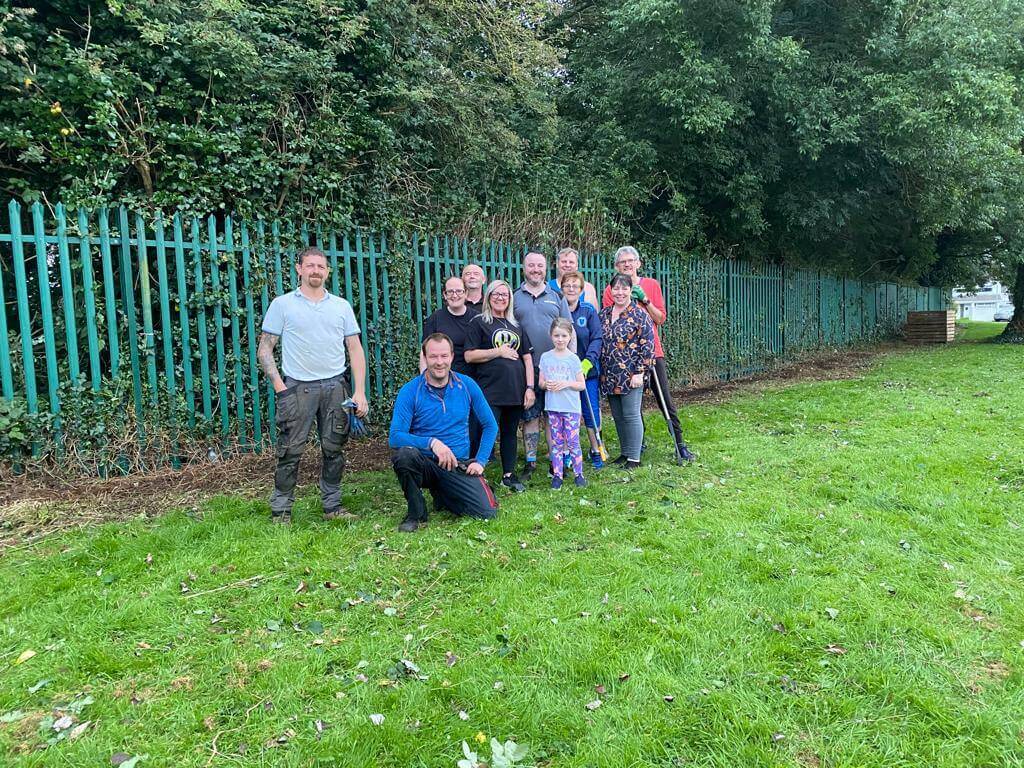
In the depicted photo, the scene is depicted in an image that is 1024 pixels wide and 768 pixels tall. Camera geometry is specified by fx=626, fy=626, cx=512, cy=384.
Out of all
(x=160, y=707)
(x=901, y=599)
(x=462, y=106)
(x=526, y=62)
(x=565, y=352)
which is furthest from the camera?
(x=526, y=62)

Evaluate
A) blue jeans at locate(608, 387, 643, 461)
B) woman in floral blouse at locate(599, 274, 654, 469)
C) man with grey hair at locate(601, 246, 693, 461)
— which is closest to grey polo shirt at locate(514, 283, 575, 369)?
woman in floral blouse at locate(599, 274, 654, 469)

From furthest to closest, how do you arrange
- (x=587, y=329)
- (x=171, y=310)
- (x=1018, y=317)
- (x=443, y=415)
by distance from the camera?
(x=1018, y=317)
(x=587, y=329)
(x=171, y=310)
(x=443, y=415)

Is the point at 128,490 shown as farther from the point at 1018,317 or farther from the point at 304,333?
the point at 1018,317

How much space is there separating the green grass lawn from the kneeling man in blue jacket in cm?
20

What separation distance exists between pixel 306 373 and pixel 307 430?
1.29 feet

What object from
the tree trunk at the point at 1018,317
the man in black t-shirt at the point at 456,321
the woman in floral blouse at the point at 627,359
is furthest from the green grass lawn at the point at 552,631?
the tree trunk at the point at 1018,317

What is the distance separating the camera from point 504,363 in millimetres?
4906

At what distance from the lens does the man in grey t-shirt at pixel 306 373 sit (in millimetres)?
4258

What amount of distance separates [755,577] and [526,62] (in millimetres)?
8157

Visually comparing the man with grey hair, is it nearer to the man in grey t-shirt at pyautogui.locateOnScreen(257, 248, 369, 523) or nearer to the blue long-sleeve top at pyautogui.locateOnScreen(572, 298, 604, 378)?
the blue long-sleeve top at pyautogui.locateOnScreen(572, 298, 604, 378)

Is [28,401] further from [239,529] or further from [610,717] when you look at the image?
[610,717]

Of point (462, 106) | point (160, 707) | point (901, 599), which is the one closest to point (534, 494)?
point (901, 599)

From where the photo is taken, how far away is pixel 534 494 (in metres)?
4.85

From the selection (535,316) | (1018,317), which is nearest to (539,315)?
(535,316)
